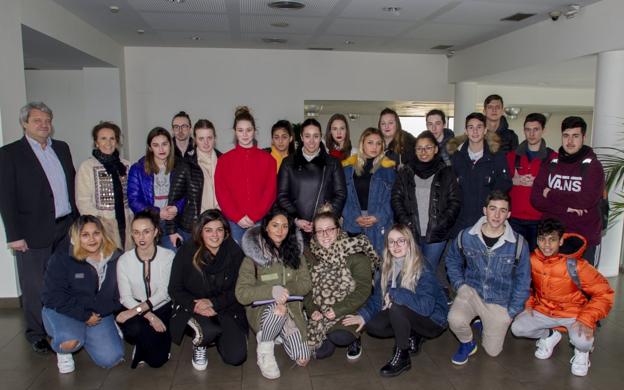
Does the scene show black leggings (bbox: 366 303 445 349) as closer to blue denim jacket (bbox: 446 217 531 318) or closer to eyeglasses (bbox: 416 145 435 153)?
blue denim jacket (bbox: 446 217 531 318)

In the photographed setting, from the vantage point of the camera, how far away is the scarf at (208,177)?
3.79 metres

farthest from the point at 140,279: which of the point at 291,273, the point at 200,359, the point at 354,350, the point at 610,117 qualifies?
the point at 610,117

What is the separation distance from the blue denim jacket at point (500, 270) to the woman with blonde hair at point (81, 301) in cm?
249

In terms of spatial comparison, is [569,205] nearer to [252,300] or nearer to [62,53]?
[252,300]

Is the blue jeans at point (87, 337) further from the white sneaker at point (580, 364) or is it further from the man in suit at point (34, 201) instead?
the white sneaker at point (580, 364)

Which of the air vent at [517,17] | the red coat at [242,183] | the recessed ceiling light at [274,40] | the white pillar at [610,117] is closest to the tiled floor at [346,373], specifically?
the red coat at [242,183]

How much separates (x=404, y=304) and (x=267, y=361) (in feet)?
3.19

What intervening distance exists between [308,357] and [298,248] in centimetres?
72

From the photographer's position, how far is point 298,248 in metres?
3.24

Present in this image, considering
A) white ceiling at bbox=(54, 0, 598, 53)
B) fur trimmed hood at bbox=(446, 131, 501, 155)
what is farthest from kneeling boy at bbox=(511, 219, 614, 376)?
white ceiling at bbox=(54, 0, 598, 53)

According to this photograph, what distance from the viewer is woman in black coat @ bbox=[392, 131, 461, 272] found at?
3562 millimetres

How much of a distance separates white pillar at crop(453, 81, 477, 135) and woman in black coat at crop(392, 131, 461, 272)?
17.3 feet

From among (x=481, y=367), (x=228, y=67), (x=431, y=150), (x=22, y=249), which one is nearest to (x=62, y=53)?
(x=228, y=67)

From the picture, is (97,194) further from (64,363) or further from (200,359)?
(200,359)
